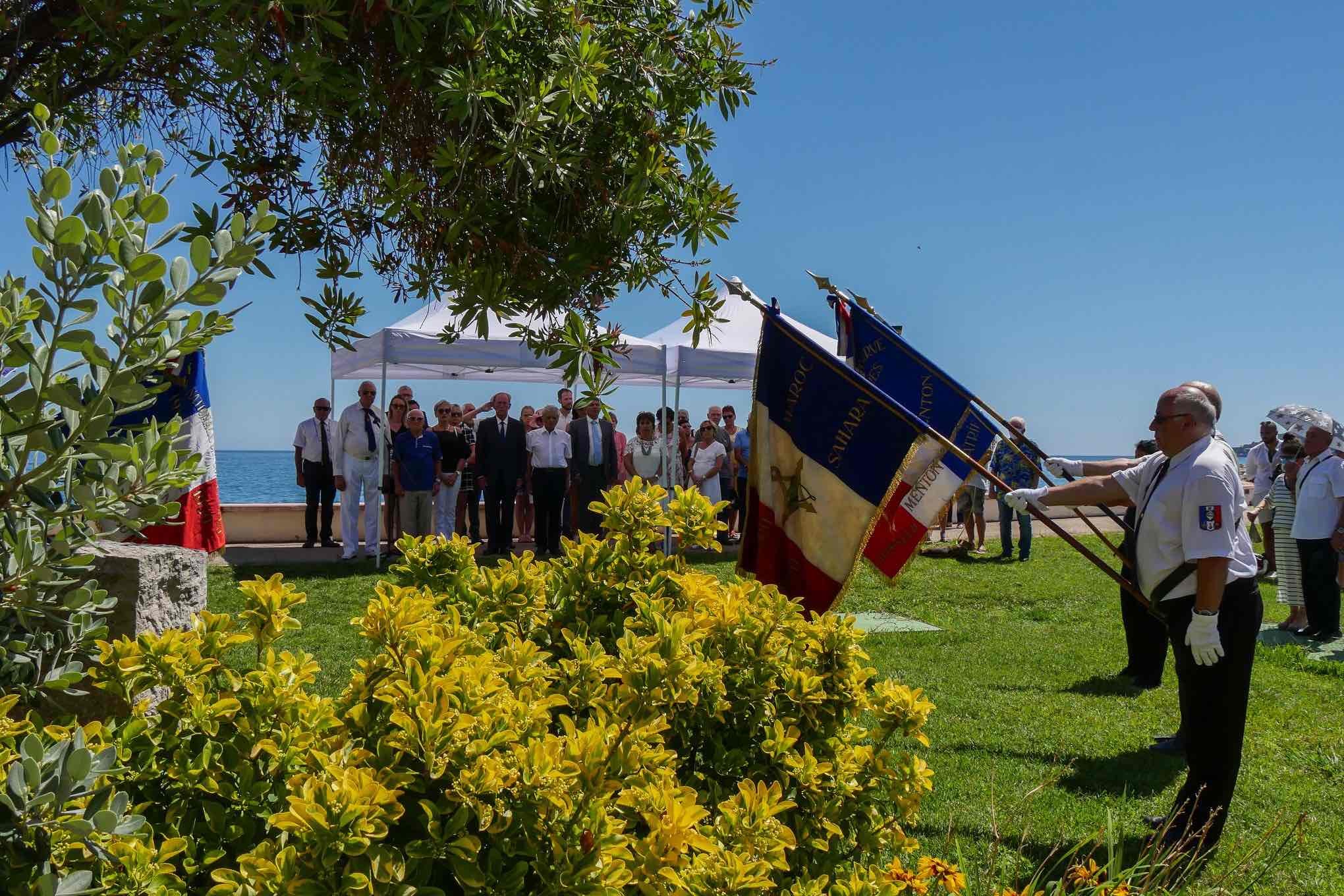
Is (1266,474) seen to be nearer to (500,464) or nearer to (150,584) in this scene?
(500,464)

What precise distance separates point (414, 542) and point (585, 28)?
1588mm

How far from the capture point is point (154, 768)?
1.93 m

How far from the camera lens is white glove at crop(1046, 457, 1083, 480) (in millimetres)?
6094

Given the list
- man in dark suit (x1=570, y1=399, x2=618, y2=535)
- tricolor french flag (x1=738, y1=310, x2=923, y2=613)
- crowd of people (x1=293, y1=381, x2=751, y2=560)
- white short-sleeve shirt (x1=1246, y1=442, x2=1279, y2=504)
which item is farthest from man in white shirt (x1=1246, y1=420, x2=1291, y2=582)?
tricolor french flag (x1=738, y1=310, x2=923, y2=613)

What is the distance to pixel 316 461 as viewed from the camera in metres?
12.9

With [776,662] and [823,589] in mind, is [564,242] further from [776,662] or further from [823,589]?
[823,589]

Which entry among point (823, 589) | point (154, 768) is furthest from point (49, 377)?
point (823, 589)

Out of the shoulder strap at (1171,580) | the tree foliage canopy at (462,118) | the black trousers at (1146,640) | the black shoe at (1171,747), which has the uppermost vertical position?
the tree foliage canopy at (462,118)

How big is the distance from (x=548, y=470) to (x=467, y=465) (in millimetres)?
1427

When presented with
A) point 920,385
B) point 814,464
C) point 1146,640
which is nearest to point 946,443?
point 814,464

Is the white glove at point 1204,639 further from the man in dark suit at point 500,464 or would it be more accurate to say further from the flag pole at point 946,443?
the man in dark suit at point 500,464

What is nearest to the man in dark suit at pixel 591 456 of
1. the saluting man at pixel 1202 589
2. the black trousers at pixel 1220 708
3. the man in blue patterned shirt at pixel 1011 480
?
the man in blue patterned shirt at pixel 1011 480

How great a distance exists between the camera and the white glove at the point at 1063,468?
6.09m

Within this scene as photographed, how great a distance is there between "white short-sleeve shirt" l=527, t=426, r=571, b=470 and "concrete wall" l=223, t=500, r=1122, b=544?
374 cm
